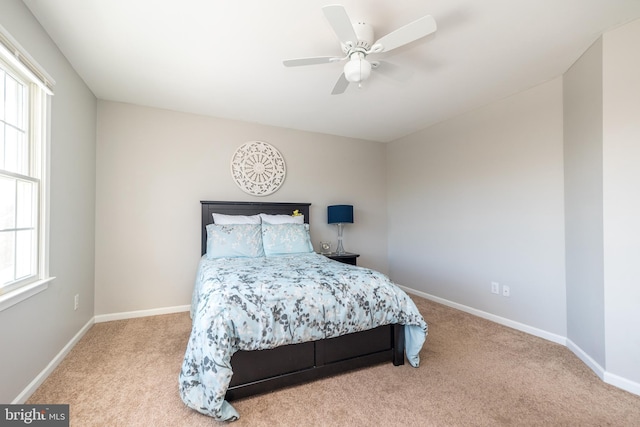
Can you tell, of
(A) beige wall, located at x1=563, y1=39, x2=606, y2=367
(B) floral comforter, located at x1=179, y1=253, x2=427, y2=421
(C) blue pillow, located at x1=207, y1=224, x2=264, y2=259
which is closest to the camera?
(B) floral comforter, located at x1=179, y1=253, x2=427, y2=421

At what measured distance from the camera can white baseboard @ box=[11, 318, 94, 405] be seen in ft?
5.65

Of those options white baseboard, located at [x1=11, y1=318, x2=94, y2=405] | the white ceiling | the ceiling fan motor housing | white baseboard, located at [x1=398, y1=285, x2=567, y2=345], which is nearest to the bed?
white baseboard, located at [x1=11, y1=318, x2=94, y2=405]

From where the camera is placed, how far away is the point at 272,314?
1.77m

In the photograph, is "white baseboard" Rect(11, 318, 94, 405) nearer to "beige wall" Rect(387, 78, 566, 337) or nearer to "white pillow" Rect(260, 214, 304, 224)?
"white pillow" Rect(260, 214, 304, 224)

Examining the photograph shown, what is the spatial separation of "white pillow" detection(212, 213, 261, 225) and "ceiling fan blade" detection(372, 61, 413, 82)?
7.19ft

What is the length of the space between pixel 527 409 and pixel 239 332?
5.88 feet

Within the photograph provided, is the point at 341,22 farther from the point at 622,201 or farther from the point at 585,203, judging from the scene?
the point at 585,203

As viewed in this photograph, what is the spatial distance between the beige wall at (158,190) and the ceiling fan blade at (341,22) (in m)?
2.39

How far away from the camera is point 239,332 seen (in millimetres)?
1670

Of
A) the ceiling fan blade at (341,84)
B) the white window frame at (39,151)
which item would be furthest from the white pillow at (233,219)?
the ceiling fan blade at (341,84)

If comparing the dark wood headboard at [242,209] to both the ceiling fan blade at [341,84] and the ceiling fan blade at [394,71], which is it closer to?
the ceiling fan blade at [341,84]

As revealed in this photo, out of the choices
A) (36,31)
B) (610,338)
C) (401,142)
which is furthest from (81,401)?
(401,142)

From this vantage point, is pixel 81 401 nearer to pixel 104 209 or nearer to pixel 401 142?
pixel 104 209

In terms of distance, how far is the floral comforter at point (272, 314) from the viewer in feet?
5.20
